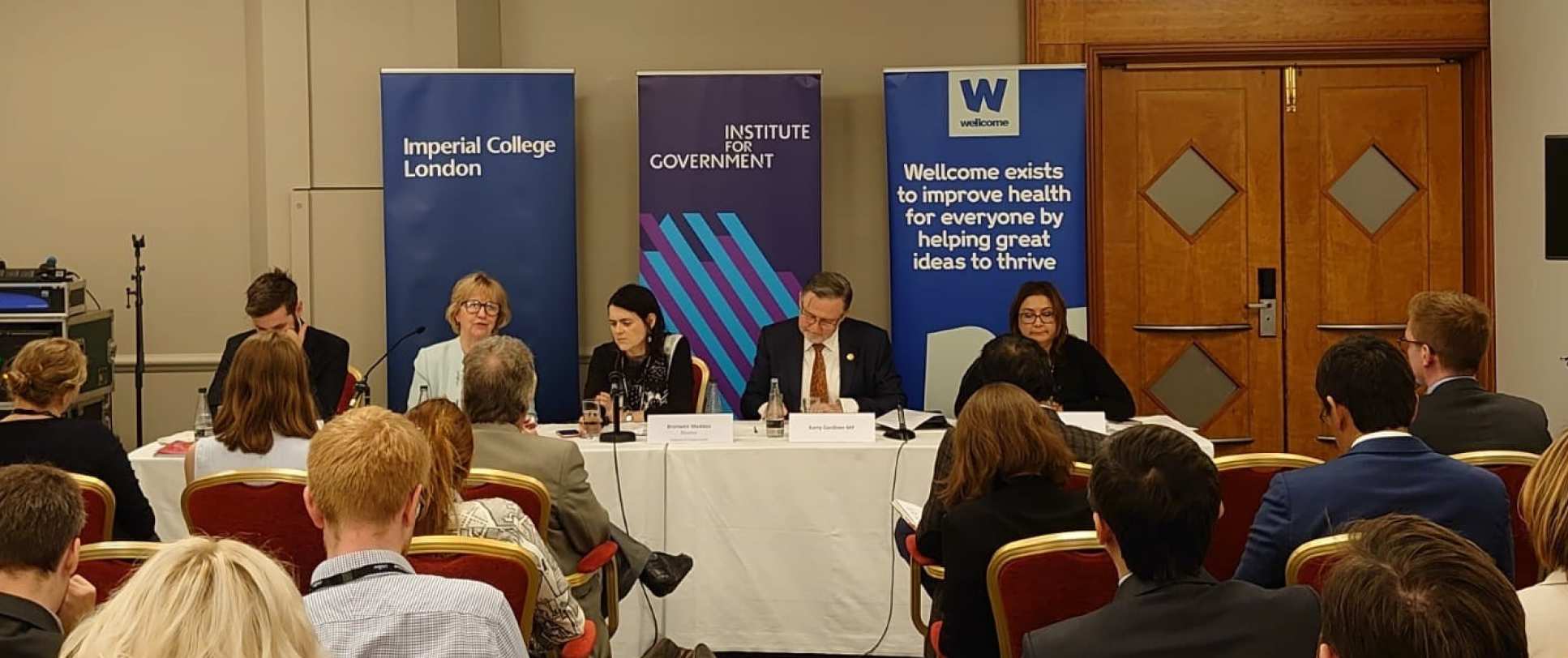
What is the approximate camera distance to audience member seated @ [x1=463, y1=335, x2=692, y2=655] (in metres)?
3.66

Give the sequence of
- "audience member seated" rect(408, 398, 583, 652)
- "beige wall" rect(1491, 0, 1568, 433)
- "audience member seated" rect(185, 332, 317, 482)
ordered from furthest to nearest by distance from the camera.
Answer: "beige wall" rect(1491, 0, 1568, 433), "audience member seated" rect(185, 332, 317, 482), "audience member seated" rect(408, 398, 583, 652)

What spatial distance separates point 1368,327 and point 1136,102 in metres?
1.50

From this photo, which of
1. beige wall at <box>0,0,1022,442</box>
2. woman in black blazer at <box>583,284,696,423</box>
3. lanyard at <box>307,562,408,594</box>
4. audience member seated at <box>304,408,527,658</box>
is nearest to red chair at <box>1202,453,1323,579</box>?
audience member seated at <box>304,408,527,658</box>

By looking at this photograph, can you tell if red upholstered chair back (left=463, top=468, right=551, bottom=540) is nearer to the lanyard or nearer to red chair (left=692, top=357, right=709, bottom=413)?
the lanyard

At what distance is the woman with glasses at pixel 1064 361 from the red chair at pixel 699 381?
969 millimetres

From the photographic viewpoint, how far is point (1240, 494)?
11.6 feet

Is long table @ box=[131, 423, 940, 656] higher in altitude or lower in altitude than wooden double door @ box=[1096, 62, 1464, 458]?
lower

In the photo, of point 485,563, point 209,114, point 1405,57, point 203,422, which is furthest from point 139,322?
point 1405,57

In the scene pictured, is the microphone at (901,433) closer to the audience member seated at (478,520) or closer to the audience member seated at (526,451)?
the audience member seated at (526,451)

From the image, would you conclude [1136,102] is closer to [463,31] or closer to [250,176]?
[463,31]

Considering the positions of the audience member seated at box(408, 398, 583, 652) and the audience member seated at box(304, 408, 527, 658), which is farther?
the audience member seated at box(408, 398, 583, 652)

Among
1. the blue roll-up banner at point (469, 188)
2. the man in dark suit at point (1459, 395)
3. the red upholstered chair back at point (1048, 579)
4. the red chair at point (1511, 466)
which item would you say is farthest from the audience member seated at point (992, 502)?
the blue roll-up banner at point (469, 188)

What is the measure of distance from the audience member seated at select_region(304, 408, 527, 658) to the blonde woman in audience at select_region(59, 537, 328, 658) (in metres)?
0.72

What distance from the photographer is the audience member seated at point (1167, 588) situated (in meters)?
2.08
